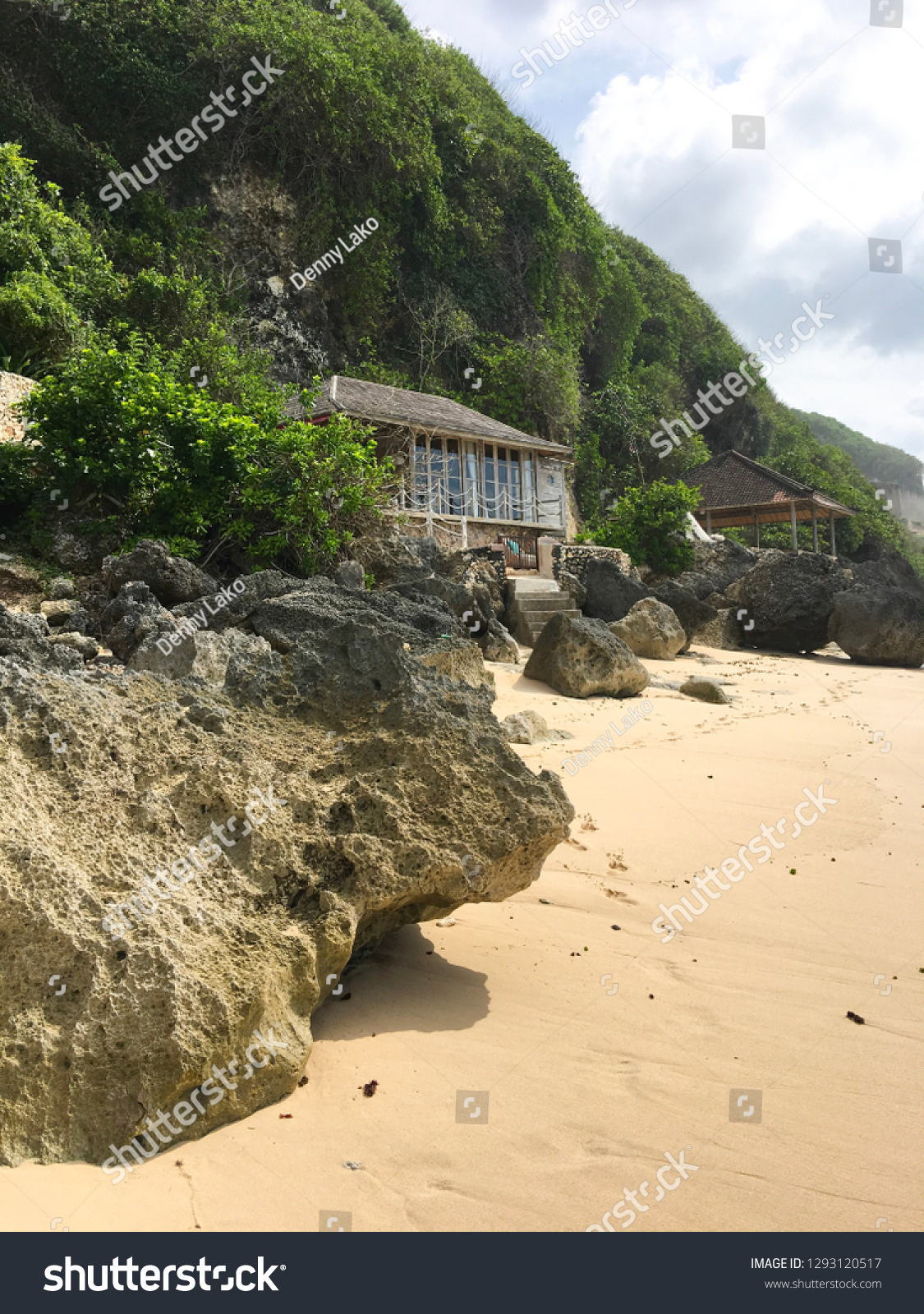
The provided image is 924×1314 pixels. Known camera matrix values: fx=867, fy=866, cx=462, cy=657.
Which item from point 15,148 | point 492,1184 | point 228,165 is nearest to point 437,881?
point 492,1184

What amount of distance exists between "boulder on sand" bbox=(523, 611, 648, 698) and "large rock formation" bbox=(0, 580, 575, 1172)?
242 inches

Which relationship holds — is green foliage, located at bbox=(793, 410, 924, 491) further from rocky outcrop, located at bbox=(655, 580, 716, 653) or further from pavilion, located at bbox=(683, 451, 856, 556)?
rocky outcrop, located at bbox=(655, 580, 716, 653)

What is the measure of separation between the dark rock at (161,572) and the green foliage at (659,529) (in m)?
16.5

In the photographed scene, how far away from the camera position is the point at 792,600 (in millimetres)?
17797

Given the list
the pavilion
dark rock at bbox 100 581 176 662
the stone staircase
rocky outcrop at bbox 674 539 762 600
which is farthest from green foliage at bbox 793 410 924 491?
dark rock at bbox 100 581 176 662

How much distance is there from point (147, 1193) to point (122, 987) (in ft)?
1.89

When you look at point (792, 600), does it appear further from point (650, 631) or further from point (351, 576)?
point (351, 576)

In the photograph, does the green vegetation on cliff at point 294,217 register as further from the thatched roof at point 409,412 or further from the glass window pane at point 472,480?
the glass window pane at point 472,480

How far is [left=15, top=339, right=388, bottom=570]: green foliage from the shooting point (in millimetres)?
10484

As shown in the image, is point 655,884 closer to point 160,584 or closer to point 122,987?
point 122,987

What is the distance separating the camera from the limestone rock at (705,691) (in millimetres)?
10703

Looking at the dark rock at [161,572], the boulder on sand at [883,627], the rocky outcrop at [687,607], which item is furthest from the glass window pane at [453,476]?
the dark rock at [161,572]

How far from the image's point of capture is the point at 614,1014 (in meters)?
3.48

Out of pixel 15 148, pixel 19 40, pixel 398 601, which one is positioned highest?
pixel 19 40
